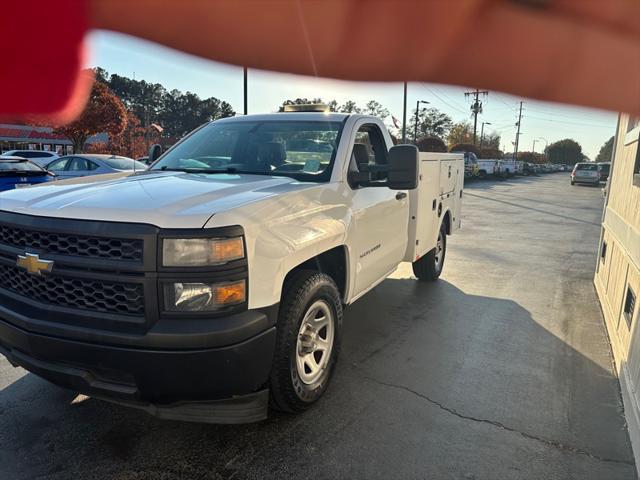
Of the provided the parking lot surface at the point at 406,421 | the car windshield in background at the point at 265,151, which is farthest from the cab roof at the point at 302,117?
the parking lot surface at the point at 406,421

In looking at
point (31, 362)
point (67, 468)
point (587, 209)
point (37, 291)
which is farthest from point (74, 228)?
point (587, 209)

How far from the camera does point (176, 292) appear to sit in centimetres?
236

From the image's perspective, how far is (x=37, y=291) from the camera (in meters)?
2.62

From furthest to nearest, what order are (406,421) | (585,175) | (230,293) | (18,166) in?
(585,175)
(18,166)
(406,421)
(230,293)

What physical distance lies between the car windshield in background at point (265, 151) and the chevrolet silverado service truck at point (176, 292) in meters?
0.40

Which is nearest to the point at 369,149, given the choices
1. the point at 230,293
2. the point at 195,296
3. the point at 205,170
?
the point at 205,170

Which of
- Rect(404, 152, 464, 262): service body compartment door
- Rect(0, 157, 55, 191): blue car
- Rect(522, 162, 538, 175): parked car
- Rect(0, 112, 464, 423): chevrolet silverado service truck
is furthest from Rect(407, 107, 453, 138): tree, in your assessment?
Rect(522, 162, 538, 175): parked car

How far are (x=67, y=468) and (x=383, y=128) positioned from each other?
3.69 m

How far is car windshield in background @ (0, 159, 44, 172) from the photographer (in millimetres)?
10281

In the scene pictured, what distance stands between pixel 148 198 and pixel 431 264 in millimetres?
4436

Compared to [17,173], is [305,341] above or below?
below

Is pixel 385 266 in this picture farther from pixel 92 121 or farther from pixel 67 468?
pixel 92 121

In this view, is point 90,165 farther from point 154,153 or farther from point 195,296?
point 195,296

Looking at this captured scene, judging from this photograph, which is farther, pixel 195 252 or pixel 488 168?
pixel 488 168
